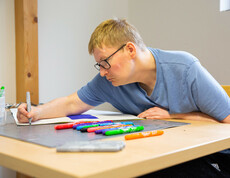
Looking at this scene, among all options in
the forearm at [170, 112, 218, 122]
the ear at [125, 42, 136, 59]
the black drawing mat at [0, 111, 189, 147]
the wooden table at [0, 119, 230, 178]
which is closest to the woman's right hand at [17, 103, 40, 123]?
the black drawing mat at [0, 111, 189, 147]

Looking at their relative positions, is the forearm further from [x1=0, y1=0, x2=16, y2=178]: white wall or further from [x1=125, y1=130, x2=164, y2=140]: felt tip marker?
[x1=0, y1=0, x2=16, y2=178]: white wall

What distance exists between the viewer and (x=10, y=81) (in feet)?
7.20

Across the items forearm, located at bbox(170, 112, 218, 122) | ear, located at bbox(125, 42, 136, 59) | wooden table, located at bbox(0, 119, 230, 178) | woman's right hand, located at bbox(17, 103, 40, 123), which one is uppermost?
ear, located at bbox(125, 42, 136, 59)

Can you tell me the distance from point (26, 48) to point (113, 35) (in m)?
1.10

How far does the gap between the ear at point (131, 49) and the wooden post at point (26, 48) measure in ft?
3.70

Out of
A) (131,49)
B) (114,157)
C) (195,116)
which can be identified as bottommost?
(195,116)

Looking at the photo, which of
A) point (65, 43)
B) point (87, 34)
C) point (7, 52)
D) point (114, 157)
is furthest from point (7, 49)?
point (114, 157)

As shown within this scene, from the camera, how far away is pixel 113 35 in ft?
4.12

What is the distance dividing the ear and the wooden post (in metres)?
A: 1.13

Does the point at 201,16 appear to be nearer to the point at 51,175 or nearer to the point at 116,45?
the point at 116,45

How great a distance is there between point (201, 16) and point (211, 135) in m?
1.87

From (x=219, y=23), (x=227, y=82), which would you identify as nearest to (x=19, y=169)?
(x=227, y=82)

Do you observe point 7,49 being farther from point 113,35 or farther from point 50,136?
point 50,136

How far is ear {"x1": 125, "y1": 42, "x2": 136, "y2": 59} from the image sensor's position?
4.13ft
